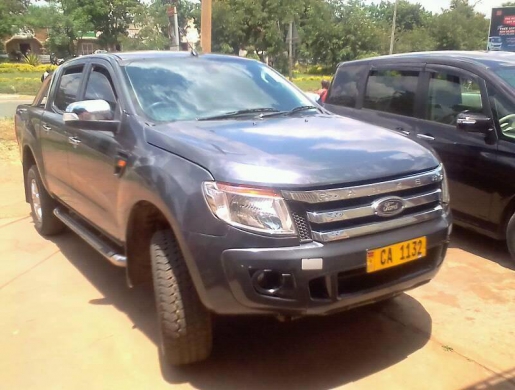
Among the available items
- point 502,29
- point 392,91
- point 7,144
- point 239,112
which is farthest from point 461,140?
point 502,29

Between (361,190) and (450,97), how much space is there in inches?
114

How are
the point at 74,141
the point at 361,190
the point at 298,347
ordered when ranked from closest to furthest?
the point at 361,190 < the point at 298,347 < the point at 74,141

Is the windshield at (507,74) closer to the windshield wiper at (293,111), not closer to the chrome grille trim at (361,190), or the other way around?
the windshield wiper at (293,111)

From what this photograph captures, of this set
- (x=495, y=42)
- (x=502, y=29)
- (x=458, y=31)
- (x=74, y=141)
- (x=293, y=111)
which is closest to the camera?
(x=293, y=111)

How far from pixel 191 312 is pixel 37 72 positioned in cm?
4606

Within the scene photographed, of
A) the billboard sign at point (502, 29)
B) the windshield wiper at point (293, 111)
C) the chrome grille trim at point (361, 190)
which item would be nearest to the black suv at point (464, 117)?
the windshield wiper at point (293, 111)

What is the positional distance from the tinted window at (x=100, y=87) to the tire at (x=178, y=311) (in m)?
1.30

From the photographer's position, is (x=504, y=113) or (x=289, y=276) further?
(x=504, y=113)

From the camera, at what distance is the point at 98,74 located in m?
4.30

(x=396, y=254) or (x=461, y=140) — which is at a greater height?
(x=461, y=140)

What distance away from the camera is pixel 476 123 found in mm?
4730

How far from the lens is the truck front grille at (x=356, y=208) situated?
2.72 meters

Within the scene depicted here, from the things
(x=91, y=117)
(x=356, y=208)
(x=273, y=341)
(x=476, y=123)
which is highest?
(x=91, y=117)

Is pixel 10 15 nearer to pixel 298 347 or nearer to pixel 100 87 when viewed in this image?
pixel 100 87
